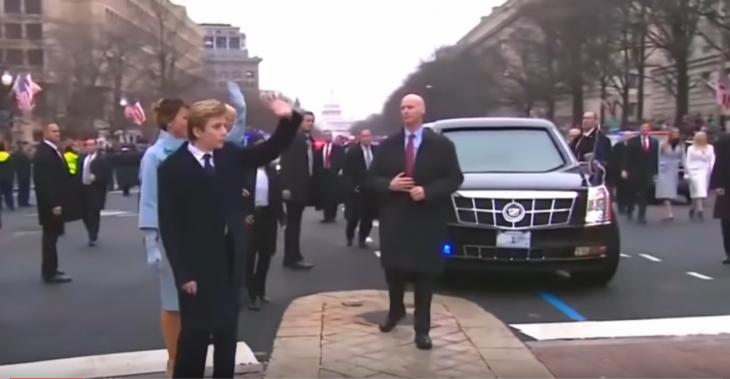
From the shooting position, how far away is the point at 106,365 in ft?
23.0

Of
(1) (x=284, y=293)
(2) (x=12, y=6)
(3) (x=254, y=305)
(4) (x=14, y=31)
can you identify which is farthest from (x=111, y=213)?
(2) (x=12, y=6)

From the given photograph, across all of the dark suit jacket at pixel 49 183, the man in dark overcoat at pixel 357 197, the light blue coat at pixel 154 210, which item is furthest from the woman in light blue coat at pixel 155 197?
the man in dark overcoat at pixel 357 197

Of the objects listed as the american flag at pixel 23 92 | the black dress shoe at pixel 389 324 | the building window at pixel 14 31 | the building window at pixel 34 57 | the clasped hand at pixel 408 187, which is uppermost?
the building window at pixel 14 31

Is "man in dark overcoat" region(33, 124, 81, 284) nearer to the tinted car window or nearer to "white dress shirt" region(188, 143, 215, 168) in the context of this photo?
the tinted car window

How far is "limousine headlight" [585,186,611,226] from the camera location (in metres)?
9.51

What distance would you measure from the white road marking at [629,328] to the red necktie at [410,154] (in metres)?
1.72

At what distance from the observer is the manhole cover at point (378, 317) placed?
793cm

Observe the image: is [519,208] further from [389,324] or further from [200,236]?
[200,236]

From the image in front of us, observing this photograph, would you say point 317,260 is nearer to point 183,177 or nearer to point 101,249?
point 101,249

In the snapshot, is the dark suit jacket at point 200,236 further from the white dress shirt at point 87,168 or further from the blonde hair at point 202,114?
the white dress shirt at point 87,168

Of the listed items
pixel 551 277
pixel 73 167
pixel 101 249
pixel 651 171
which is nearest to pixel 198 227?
pixel 551 277

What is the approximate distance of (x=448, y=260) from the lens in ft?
31.3

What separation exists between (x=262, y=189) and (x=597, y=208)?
3.22m

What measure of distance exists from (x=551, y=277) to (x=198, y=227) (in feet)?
21.8
